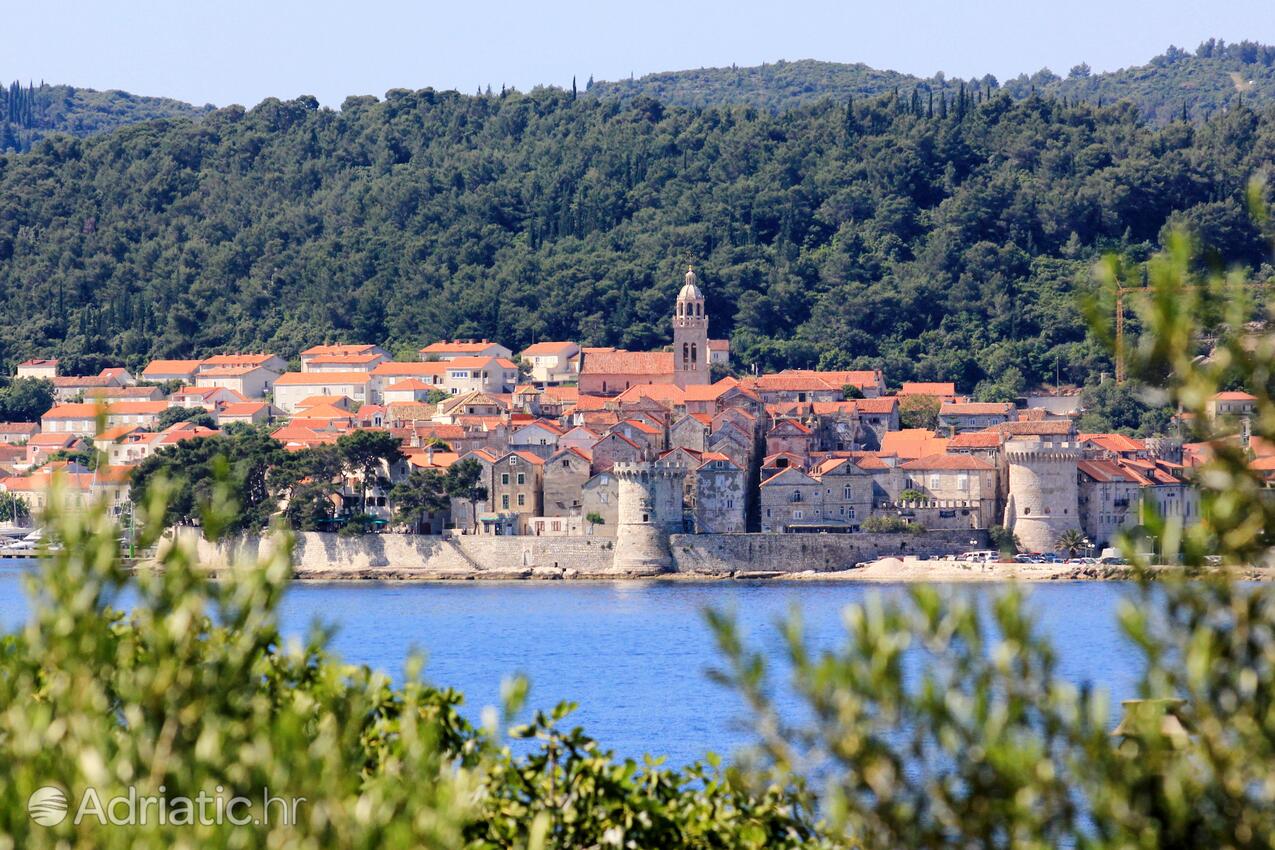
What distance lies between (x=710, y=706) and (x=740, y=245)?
59322 mm

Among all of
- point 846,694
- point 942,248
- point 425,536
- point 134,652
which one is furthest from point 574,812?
point 942,248

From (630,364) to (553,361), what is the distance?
952 cm

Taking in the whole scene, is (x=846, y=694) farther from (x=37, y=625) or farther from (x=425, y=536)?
(x=425, y=536)

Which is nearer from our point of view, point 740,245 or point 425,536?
point 425,536

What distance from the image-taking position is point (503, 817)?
1070 centimetres

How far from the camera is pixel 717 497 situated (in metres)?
52.4

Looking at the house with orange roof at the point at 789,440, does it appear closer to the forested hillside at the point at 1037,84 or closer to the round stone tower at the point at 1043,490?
the round stone tower at the point at 1043,490

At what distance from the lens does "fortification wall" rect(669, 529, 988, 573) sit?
168ft

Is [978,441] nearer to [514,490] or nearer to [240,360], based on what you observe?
[514,490]

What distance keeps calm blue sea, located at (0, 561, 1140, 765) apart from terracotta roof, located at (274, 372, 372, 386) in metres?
21.6

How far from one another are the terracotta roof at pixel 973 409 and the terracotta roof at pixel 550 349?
1590 cm

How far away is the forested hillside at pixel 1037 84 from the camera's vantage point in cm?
17138

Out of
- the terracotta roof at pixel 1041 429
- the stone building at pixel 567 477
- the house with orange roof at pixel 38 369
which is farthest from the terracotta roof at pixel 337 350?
the terracotta roof at pixel 1041 429

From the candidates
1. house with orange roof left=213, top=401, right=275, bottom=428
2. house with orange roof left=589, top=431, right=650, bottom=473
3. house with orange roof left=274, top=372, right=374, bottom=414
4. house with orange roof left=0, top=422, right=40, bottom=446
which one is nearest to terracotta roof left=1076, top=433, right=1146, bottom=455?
house with orange roof left=589, top=431, right=650, bottom=473
